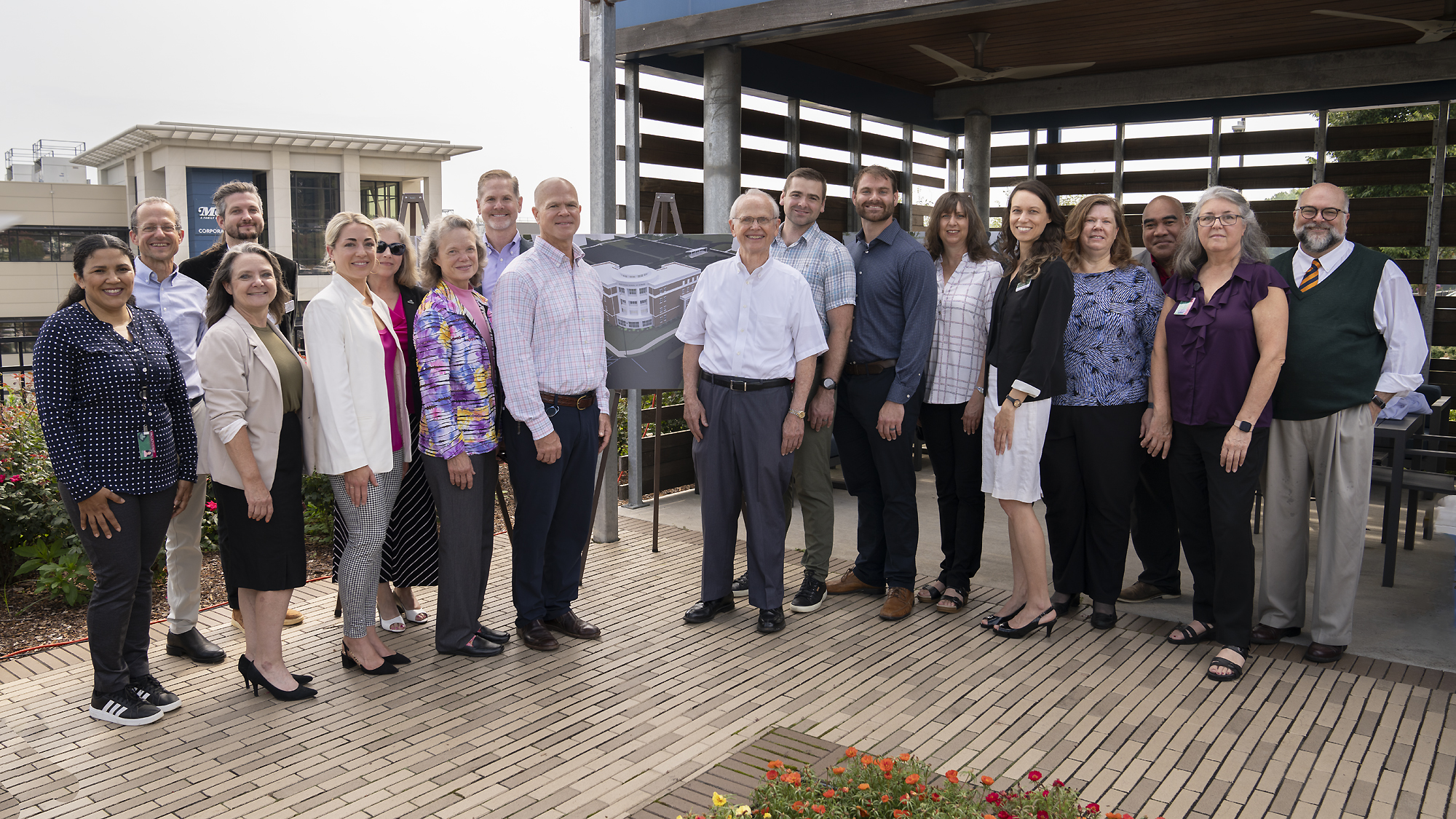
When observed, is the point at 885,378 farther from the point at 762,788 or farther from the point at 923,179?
the point at 923,179

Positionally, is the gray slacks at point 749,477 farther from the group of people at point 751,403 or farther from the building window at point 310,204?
the building window at point 310,204

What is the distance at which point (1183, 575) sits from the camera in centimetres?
507

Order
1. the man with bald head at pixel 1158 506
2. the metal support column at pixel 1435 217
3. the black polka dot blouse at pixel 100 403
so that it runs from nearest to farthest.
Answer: the black polka dot blouse at pixel 100 403
the man with bald head at pixel 1158 506
the metal support column at pixel 1435 217

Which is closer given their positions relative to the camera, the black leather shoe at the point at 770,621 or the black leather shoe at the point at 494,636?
the black leather shoe at the point at 494,636

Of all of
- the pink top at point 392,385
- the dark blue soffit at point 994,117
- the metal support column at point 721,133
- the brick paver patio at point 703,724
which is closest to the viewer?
the brick paver patio at point 703,724

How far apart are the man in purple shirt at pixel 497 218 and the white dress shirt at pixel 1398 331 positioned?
3414 mm

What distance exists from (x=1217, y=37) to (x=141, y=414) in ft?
25.7

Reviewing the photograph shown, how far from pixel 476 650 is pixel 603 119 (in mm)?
3019

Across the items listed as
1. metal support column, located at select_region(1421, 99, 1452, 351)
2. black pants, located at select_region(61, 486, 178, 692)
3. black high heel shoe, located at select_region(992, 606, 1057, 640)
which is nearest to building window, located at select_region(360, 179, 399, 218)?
metal support column, located at select_region(1421, 99, 1452, 351)

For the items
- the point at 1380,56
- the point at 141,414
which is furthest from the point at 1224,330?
the point at 1380,56

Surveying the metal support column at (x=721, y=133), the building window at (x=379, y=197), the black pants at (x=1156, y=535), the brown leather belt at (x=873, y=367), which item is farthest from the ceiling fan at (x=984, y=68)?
the building window at (x=379, y=197)

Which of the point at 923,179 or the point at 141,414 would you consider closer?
the point at 141,414

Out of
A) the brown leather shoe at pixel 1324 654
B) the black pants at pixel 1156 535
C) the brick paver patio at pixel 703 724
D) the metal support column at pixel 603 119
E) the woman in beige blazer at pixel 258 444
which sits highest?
the metal support column at pixel 603 119

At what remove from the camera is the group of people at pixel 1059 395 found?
12.2 ft
